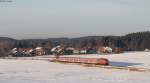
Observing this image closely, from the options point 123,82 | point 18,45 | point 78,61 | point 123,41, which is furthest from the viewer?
point 123,41

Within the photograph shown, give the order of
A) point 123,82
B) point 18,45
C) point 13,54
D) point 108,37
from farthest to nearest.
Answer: point 108,37, point 18,45, point 13,54, point 123,82

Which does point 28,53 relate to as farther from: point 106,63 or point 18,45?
point 106,63

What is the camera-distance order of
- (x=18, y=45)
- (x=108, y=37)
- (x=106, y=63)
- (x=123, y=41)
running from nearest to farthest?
1. (x=106, y=63)
2. (x=18, y=45)
3. (x=108, y=37)
4. (x=123, y=41)

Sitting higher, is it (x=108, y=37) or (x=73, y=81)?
(x=108, y=37)

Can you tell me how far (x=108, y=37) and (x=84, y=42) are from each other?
36.7ft

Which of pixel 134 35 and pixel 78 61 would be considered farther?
pixel 134 35

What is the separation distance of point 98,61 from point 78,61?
331 inches

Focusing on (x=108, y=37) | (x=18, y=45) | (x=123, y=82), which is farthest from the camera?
(x=108, y=37)

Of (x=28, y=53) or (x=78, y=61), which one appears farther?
(x=28, y=53)

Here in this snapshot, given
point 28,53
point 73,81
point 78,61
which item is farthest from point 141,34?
point 73,81

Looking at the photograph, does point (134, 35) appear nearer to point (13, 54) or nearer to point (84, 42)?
point (84, 42)

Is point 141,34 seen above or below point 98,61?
above

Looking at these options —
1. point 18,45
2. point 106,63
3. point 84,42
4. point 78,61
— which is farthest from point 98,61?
point 84,42

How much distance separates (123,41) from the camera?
164 m
